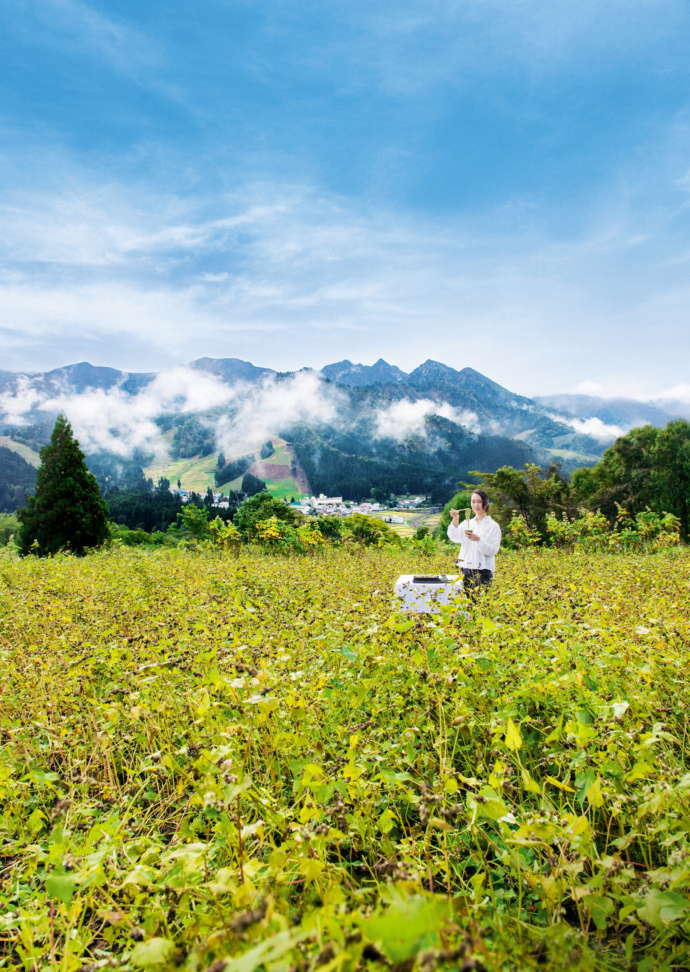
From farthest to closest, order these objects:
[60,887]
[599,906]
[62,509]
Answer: [62,509]
[599,906]
[60,887]

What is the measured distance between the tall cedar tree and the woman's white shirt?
2001 centimetres

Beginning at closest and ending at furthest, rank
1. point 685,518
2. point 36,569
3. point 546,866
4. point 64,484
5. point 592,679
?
point 546,866, point 592,679, point 36,569, point 64,484, point 685,518

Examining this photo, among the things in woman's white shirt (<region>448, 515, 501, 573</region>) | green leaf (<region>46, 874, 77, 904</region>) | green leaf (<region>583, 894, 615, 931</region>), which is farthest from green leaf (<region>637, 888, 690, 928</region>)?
woman's white shirt (<region>448, 515, 501, 573</region>)

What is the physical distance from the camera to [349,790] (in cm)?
255

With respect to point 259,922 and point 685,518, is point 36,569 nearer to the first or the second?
point 259,922

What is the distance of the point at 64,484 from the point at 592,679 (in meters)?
24.8

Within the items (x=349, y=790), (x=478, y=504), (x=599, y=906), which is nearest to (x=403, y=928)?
(x=599, y=906)

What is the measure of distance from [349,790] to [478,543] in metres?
5.98

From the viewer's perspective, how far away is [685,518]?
38062 millimetres

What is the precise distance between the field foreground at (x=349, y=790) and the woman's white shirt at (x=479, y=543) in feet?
4.48

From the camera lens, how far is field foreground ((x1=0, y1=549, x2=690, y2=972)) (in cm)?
174

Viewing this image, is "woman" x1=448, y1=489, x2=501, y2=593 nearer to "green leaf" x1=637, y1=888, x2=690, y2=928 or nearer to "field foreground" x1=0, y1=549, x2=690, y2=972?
"field foreground" x1=0, y1=549, x2=690, y2=972

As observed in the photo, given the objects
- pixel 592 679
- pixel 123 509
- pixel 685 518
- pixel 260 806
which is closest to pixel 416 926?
pixel 260 806

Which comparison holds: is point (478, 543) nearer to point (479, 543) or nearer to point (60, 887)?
point (479, 543)
